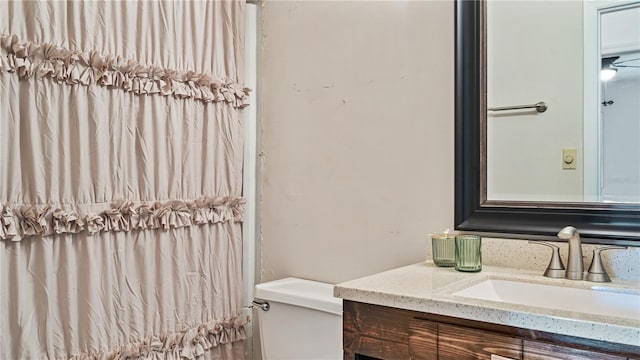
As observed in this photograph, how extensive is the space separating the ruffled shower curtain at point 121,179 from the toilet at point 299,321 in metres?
0.23

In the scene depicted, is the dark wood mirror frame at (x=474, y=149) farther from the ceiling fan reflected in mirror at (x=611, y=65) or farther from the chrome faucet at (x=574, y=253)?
the ceiling fan reflected in mirror at (x=611, y=65)

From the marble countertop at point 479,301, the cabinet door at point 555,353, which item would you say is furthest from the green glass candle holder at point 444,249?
the cabinet door at point 555,353

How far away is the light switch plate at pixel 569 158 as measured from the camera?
136 cm

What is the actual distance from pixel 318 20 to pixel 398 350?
4.17 feet

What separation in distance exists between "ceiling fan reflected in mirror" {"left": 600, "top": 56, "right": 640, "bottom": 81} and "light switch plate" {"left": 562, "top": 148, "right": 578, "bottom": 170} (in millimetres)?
202

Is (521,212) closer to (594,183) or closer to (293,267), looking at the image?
(594,183)

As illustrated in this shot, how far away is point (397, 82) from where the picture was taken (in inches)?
65.8

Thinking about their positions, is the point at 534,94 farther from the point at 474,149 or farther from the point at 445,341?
the point at 445,341

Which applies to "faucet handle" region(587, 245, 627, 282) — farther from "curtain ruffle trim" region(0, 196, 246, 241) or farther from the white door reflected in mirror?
"curtain ruffle trim" region(0, 196, 246, 241)

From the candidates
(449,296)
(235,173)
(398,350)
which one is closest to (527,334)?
(449,296)

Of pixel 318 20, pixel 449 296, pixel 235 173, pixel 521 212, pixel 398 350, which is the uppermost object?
pixel 318 20

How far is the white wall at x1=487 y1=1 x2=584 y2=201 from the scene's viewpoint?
1.37 metres

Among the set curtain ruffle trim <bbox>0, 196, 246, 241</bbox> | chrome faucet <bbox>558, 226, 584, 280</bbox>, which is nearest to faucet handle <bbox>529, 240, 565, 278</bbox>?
chrome faucet <bbox>558, 226, 584, 280</bbox>

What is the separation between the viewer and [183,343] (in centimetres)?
173
